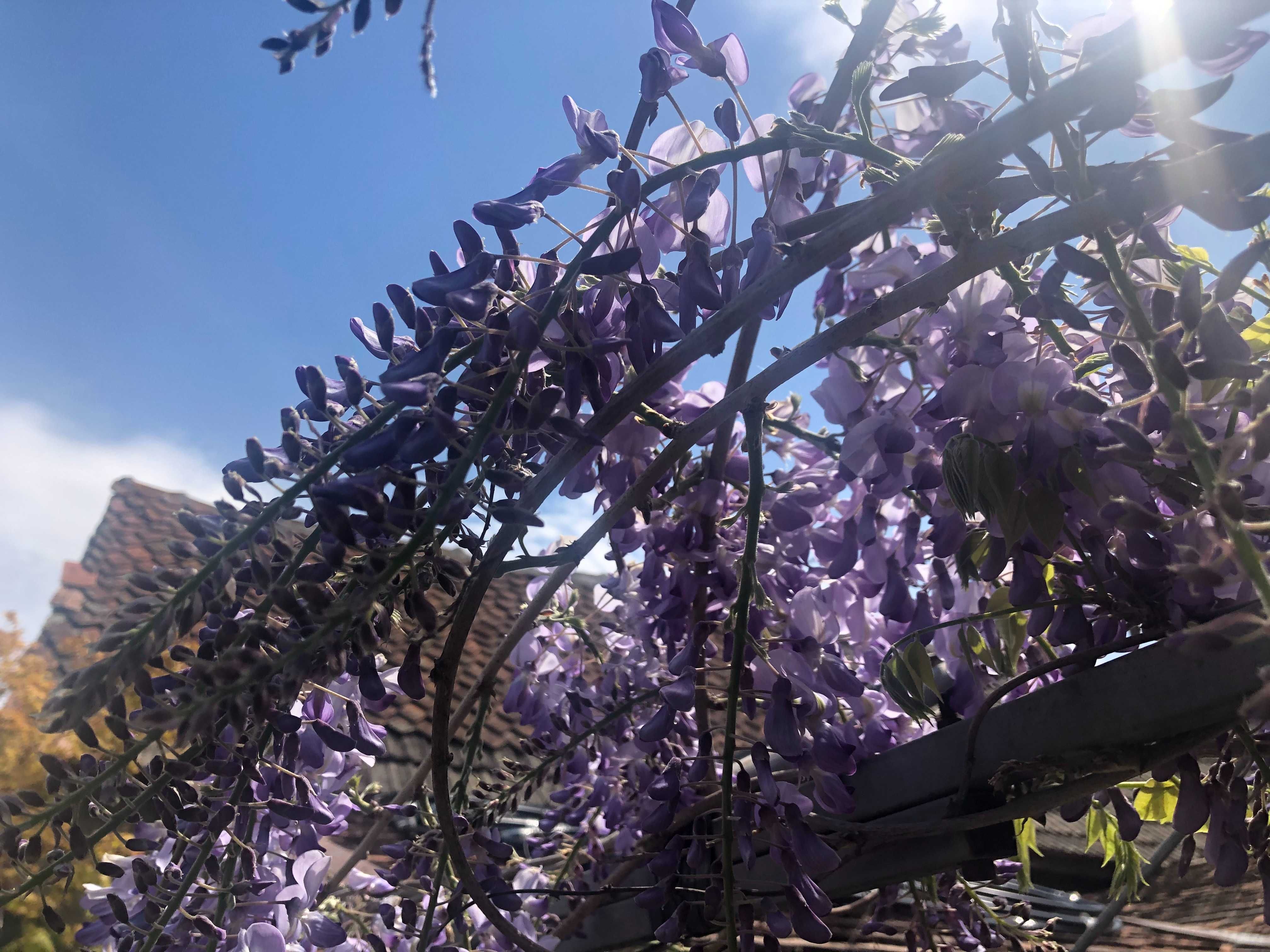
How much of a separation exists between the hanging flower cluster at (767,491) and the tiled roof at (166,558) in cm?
88

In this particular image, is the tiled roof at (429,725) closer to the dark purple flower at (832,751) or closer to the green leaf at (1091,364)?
the dark purple flower at (832,751)

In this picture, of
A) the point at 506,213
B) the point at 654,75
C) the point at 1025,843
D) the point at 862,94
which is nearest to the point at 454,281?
the point at 506,213

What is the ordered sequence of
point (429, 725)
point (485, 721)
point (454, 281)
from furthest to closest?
point (429, 725) < point (485, 721) < point (454, 281)

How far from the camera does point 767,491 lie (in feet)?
3.09

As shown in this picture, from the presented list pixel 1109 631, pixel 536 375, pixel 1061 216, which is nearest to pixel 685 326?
pixel 536 375

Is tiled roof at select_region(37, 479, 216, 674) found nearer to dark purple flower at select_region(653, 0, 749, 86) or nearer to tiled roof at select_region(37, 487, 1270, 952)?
tiled roof at select_region(37, 487, 1270, 952)

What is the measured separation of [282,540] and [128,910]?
52 centimetres

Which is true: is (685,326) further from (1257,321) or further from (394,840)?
(394,840)

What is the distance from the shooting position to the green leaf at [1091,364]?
2.12ft

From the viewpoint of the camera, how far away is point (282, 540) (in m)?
0.58

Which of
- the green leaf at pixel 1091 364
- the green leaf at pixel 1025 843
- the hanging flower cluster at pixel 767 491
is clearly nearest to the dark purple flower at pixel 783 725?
the hanging flower cluster at pixel 767 491

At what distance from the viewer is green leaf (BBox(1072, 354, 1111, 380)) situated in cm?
65

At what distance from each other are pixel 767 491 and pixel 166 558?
3.88ft

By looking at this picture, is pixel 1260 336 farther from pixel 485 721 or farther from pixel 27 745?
pixel 27 745
